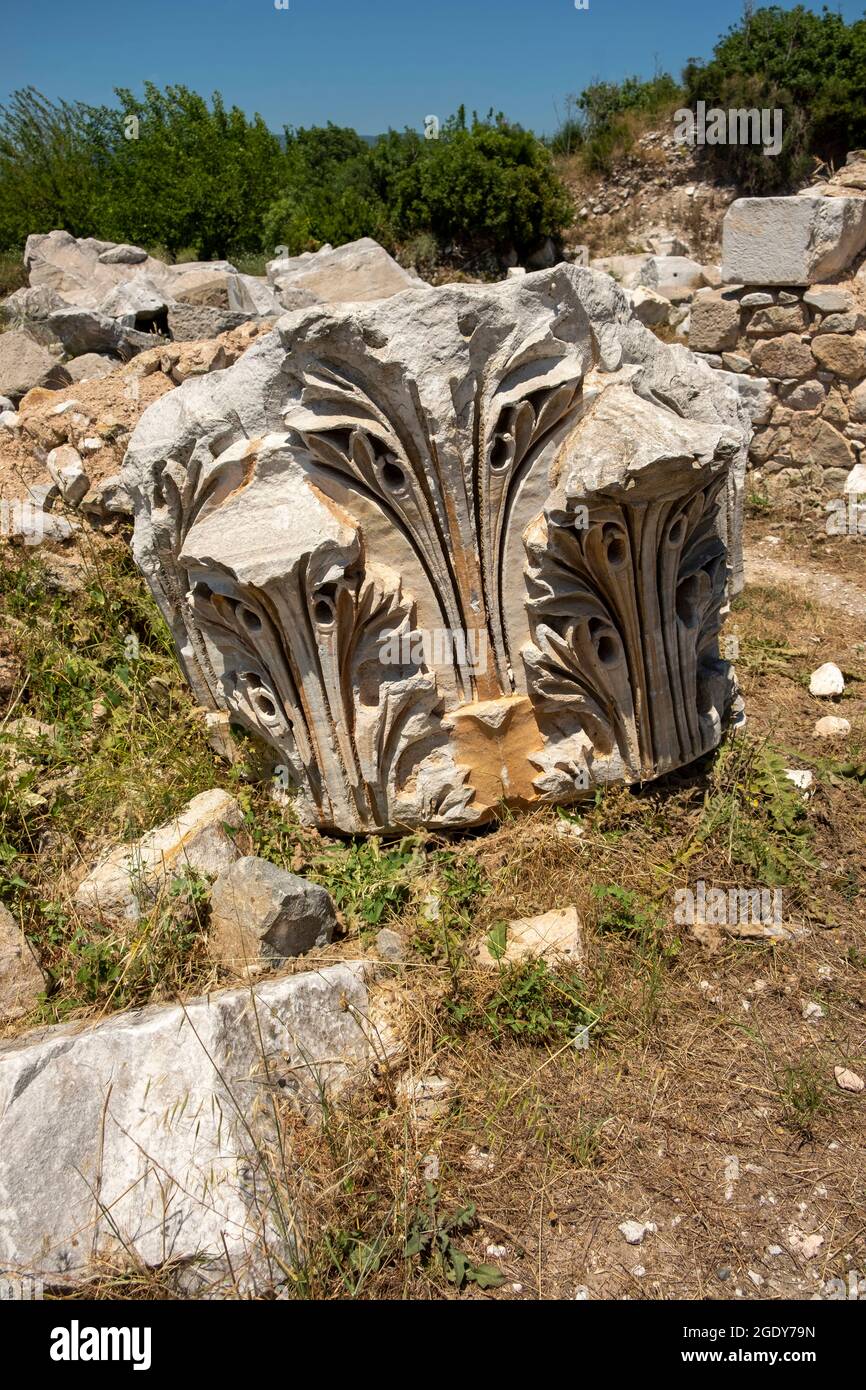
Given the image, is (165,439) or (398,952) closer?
(398,952)

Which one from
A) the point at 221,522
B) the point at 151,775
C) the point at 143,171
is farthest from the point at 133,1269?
the point at 143,171

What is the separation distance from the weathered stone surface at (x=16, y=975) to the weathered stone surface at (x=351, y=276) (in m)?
5.41

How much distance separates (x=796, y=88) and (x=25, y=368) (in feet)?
44.5

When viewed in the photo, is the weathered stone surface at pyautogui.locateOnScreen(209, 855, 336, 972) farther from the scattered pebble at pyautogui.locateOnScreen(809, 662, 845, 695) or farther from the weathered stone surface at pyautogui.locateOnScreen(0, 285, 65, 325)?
the weathered stone surface at pyautogui.locateOnScreen(0, 285, 65, 325)

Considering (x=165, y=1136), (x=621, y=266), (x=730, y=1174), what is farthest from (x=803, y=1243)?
(x=621, y=266)

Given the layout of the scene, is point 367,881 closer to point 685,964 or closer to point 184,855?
point 184,855

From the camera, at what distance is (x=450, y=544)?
292 cm

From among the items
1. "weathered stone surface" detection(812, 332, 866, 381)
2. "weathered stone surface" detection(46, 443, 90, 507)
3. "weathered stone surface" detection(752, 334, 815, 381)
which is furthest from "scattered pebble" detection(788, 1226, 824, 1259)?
"weathered stone surface" detection(752, 334, 815, 381)

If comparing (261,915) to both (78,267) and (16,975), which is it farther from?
(78,267)

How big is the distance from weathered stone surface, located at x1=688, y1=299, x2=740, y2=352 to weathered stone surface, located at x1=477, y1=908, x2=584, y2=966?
16.9 feet

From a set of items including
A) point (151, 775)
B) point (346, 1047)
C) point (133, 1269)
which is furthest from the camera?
point (151, 775)

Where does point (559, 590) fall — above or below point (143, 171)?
below

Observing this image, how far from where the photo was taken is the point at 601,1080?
242cm

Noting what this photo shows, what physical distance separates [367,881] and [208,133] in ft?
54.1
